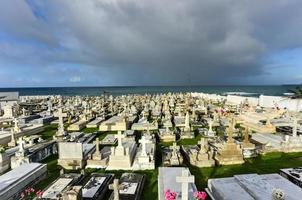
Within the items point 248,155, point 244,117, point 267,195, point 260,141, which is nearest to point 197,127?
point 244,117

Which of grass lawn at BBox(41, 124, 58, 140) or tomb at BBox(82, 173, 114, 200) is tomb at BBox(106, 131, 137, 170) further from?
grass lawn at BBox(41, 124, 58, 140)

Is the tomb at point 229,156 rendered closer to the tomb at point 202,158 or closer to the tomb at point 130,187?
the tomb at point 202,158

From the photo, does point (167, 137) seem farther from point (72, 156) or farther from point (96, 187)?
point (96, 187)

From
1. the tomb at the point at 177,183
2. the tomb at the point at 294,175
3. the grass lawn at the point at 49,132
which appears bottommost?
the grass lawn at the point at 49,132

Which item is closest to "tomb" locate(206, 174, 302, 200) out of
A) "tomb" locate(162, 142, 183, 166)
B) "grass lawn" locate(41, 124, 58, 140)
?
"tomb" locate(162, 142, 183, 166)

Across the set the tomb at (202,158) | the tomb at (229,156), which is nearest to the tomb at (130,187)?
the tomb at (202,158)

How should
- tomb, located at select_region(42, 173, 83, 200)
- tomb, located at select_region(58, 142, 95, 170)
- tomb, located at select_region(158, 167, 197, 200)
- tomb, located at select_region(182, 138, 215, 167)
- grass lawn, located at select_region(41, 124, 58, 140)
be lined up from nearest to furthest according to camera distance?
tomb, located at select_region(158, 167, 197, 200)
tomb, located at select_region(42, 173, 83, 200)
tomb, located at select_region(182, 138, 215, 167)
tomb, located at select_region(58, 142, 95, 170)
grass lawn, located at select_region(41, 124, 58, 140)

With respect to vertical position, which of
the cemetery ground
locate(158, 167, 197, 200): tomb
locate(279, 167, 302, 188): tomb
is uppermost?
locate(158, 167, 197, 200): tomb

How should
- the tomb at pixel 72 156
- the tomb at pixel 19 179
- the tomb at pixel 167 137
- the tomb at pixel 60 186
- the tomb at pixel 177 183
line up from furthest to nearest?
1. the tomb at pixel 167 137
2. the tomb at pixel 72 156
3. the tomb at pixel 19 179
4. the tomb at pixel 60 186
5. the tomb at pixel 177 183

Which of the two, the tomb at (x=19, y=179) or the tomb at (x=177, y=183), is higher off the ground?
the tomb at (x=177, y=183)

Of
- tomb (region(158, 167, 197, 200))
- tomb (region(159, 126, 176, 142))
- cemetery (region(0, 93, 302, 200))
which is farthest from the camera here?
tomb (region(159, 126, 176, 142))

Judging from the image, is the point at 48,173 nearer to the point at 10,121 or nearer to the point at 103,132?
the point at 103,132
